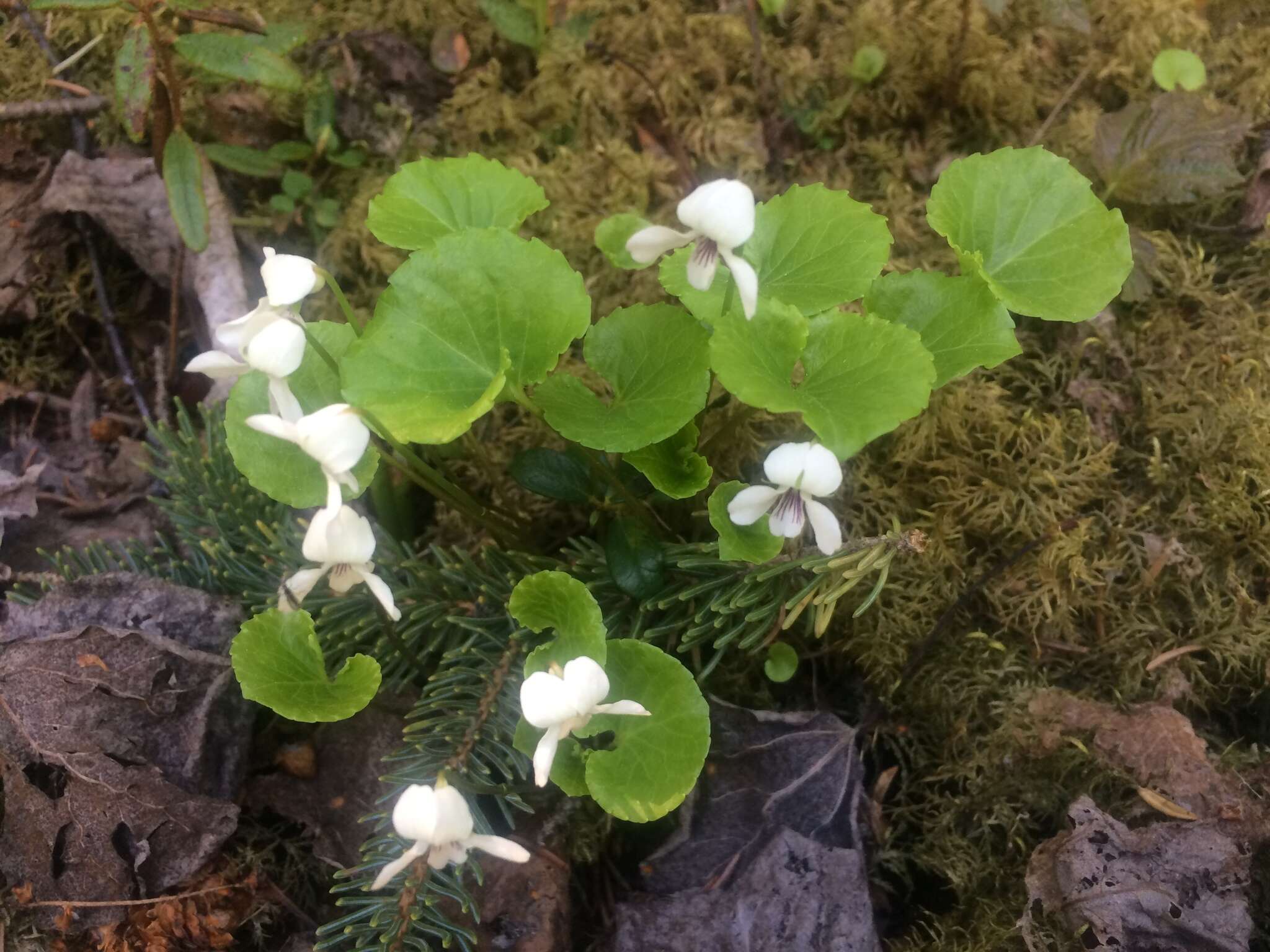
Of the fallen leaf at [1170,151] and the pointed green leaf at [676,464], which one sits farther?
the fallen leaf at [1170,151]

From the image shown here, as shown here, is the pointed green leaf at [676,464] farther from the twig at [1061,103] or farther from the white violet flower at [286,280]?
the twig at [1061,103]

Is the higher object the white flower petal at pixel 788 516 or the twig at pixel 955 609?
the white flower petal at pixel 788 516

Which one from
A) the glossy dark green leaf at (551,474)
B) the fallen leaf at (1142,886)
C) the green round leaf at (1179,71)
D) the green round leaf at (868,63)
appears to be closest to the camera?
the fallen leaf at (1142,886)

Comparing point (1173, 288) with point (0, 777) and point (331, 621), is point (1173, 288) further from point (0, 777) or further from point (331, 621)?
point (0, 777)

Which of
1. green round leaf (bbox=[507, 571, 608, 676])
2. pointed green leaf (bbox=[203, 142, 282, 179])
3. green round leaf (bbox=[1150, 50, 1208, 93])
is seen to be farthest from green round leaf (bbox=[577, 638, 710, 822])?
green round leaf (bbox=[1150, 50, 1208, 93])

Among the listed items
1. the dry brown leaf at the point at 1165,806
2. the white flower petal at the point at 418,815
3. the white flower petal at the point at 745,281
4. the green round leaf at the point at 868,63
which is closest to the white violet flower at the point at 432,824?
the white flower petal at the point at 418,815

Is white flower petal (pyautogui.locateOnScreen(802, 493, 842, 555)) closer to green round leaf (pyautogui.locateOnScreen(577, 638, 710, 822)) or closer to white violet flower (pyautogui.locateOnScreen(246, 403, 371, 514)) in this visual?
green round leaf (pyautogui.locateOnScreen(577, 638, 710, 822))

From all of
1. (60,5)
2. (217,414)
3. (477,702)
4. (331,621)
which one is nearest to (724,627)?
(477,702)
